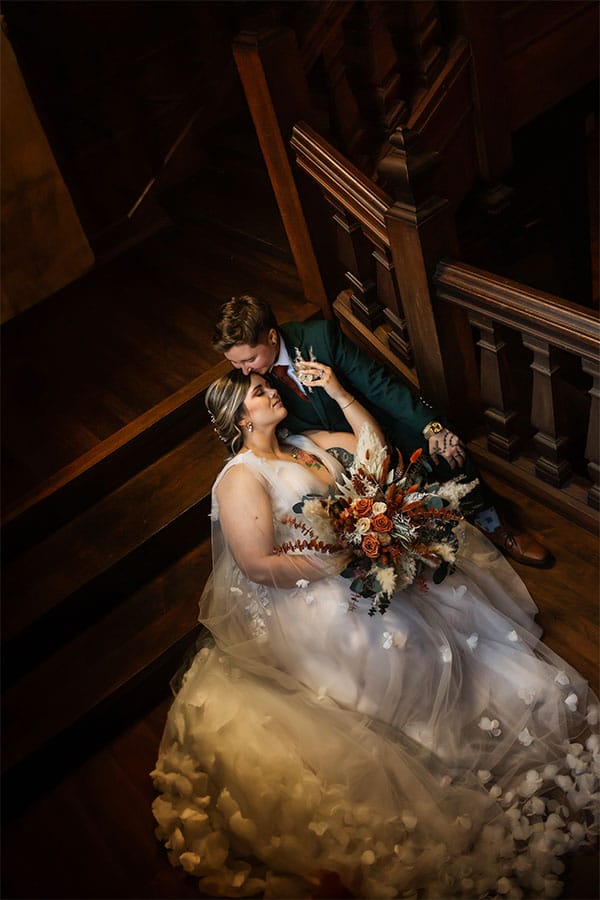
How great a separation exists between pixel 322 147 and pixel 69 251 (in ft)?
7.20

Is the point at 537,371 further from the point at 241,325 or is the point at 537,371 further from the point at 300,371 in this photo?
the point at 241,325

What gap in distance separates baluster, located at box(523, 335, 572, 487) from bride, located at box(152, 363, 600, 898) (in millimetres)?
546

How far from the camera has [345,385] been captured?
11.7ft

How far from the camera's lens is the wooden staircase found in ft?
11.6

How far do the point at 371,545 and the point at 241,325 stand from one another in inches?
35.6

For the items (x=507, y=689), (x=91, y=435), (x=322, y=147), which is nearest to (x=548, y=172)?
(x=322, y=147)

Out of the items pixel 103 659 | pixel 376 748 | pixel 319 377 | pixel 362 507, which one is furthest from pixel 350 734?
pixel 319 377

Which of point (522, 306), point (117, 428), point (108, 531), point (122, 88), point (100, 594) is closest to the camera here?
point (522, 306)

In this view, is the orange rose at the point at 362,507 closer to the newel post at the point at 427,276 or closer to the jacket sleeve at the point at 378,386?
the jacket sleeve at the point at 378,386

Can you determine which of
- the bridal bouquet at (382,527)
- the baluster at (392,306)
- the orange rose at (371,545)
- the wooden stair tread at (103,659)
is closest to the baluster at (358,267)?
the baluster at (392,306)

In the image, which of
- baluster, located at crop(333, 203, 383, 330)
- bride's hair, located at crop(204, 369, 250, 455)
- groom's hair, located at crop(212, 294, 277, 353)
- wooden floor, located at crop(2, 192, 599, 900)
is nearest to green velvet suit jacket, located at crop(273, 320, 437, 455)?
groom's hair, located at crop(212, 294, 277, 353)

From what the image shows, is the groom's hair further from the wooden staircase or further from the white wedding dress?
the wooden staircase

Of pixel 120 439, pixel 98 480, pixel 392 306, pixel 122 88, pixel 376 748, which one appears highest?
pixel 122 88

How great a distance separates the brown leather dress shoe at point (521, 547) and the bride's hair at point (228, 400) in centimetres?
117
